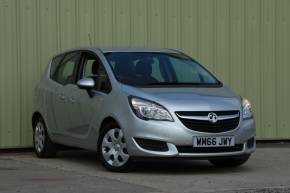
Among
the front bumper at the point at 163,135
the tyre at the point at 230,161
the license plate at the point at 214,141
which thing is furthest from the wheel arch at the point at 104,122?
the tyre at the point at 230,161

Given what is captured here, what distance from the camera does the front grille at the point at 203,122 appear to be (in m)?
9.42

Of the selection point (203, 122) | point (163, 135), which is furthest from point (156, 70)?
point (163, 135)

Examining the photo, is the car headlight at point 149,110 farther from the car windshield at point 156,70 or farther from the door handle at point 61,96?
the door handle at point 61,96

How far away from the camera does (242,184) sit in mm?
8883

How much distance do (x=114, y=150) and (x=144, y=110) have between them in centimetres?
71

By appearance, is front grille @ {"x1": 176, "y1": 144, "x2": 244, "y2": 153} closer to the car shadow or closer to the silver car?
the silver car

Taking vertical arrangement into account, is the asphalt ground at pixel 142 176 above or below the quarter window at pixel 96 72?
below

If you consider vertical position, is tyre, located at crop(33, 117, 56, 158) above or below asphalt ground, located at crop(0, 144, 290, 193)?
above

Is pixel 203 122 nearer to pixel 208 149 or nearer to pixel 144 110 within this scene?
pixel 208 149

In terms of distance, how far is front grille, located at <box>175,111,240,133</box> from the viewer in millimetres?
9422

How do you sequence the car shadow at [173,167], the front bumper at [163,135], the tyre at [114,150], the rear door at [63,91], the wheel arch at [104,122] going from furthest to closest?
the rear door at [63,91], the car shadow at [173,167], the wheel arch at [104,122], the tyre at [114,150], the front bumper at [163,135]

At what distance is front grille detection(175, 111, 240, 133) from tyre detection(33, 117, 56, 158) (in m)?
2.87

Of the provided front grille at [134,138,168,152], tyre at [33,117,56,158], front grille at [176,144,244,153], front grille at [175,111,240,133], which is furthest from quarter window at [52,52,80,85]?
front grille at [176,144,244,153]

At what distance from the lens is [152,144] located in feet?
30.9
